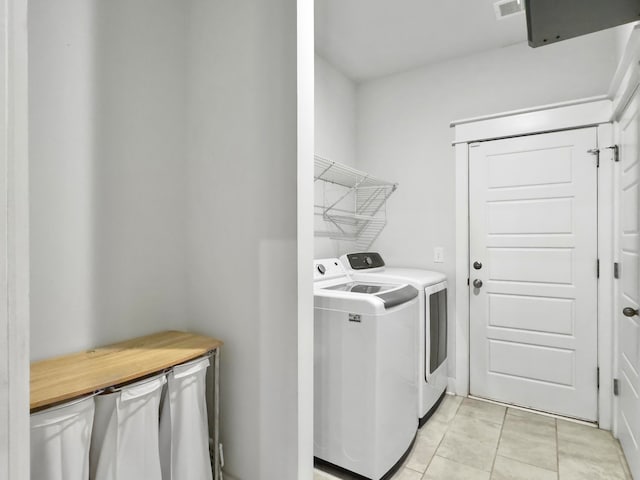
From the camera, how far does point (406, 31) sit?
8.07 ft

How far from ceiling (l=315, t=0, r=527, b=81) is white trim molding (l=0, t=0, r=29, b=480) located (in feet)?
6.52

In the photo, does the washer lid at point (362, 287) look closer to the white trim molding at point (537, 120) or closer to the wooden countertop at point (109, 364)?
the wooden countertop at point (109, 364)

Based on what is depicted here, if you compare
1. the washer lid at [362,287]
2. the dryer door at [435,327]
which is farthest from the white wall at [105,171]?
the dryer door at [435,327]

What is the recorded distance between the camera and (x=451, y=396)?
8.82 feet

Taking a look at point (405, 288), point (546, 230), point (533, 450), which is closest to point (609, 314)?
point (546, 230)

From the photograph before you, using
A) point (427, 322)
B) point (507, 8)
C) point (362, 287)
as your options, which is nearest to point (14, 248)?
point (362, 287)

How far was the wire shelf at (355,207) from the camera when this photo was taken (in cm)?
281

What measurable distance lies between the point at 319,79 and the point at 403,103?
2.64 ft

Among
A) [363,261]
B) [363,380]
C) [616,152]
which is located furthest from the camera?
[363,261]

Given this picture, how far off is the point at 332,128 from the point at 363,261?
118 centimetres

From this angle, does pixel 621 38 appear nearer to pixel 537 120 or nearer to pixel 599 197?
pixel 537 120

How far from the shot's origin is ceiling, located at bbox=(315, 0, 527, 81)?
87.7 inches

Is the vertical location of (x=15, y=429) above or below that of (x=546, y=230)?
below

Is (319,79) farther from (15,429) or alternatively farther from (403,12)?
(15,429)
